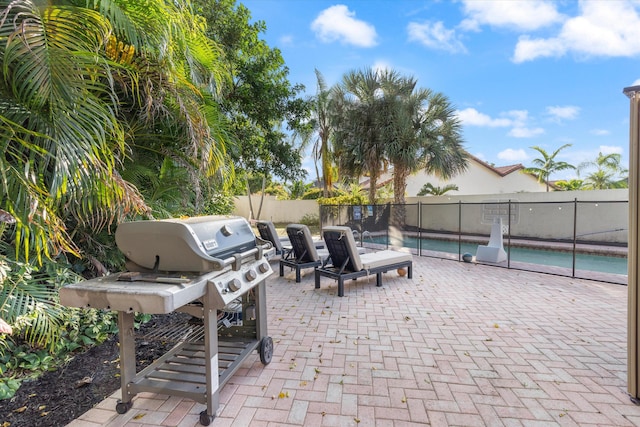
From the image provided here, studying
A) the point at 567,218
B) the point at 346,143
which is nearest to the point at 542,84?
the point at 567,218

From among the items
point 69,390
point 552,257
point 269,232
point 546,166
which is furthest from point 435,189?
point 69,390

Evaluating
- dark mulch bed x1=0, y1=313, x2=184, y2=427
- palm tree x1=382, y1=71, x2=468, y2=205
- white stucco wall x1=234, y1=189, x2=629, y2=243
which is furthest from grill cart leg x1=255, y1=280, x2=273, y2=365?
palm tree x1=382, y1=71, x2=468, y2=205

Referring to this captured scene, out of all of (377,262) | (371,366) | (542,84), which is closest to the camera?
(371,366)

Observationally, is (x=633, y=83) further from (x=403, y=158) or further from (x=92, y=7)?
(x=403, y=158)

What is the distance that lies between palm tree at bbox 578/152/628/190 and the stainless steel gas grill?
2279 cm

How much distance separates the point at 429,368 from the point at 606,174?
22.0 meters

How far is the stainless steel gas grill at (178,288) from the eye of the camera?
1696mm

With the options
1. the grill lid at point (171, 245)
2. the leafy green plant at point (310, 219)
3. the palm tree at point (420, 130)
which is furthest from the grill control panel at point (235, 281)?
the leafy green plant at point (310, 219)

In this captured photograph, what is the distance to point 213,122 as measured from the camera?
4129 millimetres

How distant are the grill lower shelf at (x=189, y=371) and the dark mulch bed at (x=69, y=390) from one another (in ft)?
1.71

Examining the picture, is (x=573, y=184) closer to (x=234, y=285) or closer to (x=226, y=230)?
(x=226, y=230)

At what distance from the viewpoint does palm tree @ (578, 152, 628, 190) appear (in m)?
17.1

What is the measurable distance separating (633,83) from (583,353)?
97.8 inches

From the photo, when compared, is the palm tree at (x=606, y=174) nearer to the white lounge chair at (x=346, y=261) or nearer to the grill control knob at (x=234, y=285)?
the white lounge chair at (x=346, y=261)
